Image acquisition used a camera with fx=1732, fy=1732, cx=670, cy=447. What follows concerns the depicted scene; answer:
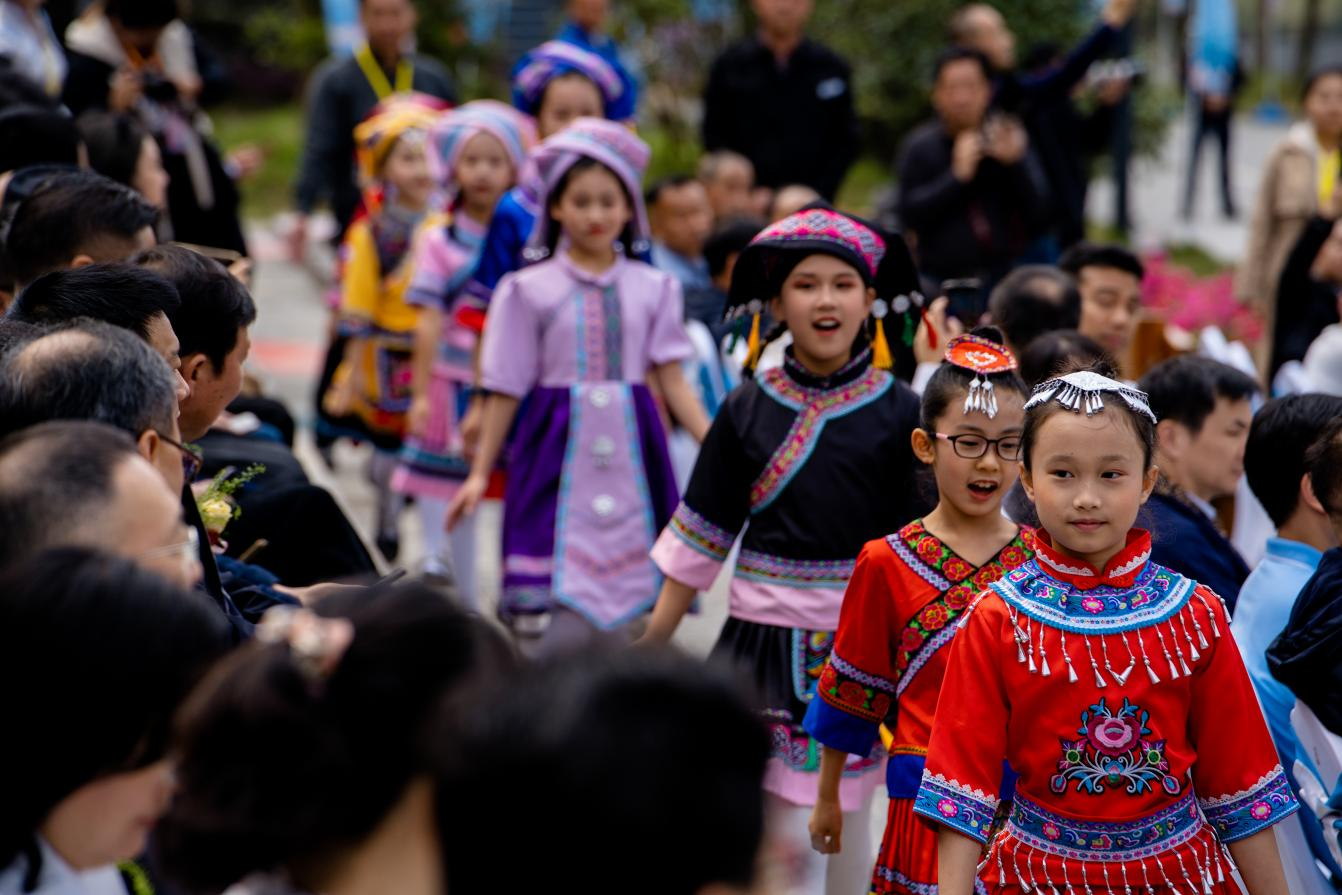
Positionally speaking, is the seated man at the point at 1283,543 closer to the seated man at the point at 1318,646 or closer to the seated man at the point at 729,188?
the seated man at the point at 1318,646

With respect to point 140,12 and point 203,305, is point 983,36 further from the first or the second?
point 203,305

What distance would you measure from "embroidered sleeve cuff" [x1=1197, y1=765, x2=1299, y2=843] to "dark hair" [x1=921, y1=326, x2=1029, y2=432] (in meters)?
0.99

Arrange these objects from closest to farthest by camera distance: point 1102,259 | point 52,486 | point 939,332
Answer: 1. point 52,486
2. point 939,332
3. point 1102,259

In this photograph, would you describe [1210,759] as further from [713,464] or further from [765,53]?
[765,53]

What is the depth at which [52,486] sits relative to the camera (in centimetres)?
221

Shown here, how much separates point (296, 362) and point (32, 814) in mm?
9806

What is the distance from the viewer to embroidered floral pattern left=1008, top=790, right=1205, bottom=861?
2895 millimetres

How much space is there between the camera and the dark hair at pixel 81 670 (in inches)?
74.0

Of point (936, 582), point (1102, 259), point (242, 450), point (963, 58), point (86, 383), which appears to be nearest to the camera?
point (86, 383)

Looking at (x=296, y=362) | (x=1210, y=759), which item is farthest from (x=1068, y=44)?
(x=1210, y=759)

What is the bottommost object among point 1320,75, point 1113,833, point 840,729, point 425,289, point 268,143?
point 268,143

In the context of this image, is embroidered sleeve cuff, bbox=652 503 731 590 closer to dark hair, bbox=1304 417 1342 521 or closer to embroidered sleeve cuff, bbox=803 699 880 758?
embroidered sleeve cuff, bbox=803 699 880 758

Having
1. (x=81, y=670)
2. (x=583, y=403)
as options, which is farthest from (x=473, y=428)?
(x=81, y=670)

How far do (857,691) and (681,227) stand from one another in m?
4.17
